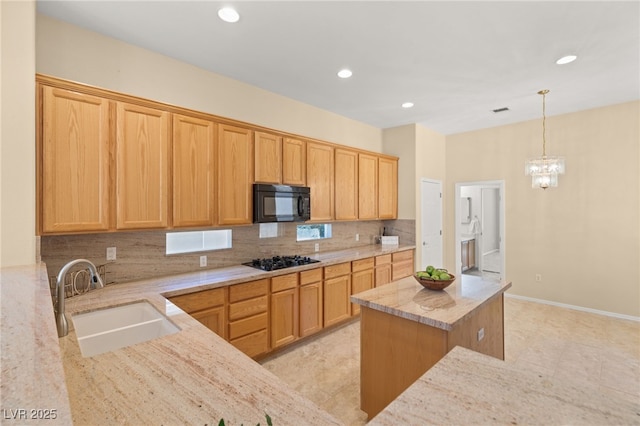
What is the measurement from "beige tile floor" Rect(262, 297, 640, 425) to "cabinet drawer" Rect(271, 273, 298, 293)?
2.43 ft

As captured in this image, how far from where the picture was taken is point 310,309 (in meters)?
3.41

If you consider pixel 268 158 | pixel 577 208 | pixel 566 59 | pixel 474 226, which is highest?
pixel 566 59

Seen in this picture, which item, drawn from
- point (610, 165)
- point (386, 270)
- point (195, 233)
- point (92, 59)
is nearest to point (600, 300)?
point (610, 165)

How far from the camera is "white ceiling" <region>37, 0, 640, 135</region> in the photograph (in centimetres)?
218

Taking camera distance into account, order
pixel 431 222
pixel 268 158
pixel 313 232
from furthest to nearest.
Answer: pixel 431 222 < pixel 313 232 < pixel 268 158

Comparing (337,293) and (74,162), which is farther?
(337,293)

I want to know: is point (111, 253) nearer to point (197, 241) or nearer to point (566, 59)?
point (197, 241)

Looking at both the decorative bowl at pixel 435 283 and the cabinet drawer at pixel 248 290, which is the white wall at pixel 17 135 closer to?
the cabinet drawer at pixel 248 290

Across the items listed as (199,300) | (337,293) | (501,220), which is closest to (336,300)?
(337,293)

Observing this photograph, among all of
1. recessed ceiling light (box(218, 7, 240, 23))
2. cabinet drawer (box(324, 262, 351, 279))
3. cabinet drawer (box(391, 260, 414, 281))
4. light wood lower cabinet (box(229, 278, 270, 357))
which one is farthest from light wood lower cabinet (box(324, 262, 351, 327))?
recessed ceiling light (box(218, 7, 240, 23))

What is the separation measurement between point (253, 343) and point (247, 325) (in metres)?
0.21

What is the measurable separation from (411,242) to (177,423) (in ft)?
15.1

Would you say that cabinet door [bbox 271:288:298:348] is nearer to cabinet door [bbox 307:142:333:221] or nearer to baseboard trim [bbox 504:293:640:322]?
cabinet door [bbox 307:142:333:221]

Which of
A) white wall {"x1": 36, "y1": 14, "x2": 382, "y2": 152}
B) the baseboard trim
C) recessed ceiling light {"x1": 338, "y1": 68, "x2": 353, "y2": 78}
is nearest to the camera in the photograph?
white wall {"x1": 36, "y1": 14, "x2": 382, "y2": 152}
